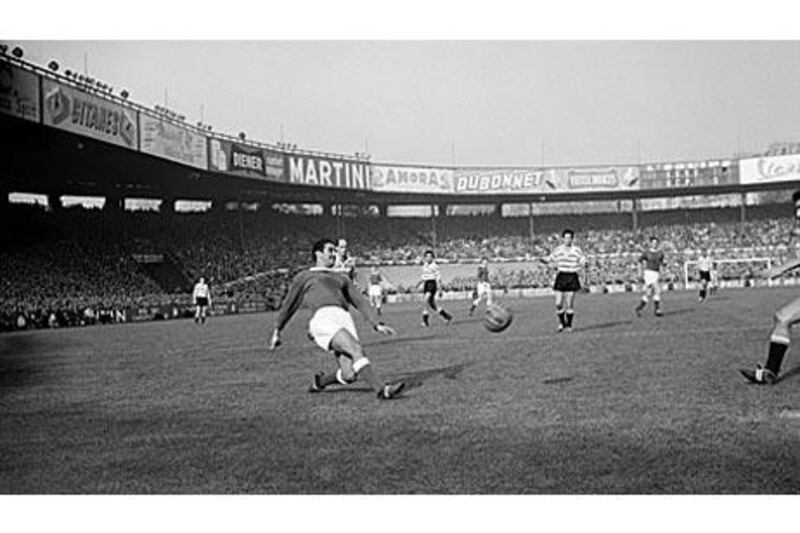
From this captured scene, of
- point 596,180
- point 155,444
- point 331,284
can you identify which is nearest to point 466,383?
point 331,284

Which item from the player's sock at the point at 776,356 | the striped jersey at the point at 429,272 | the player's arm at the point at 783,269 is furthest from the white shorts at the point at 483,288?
the player's sock at the point at 776,356

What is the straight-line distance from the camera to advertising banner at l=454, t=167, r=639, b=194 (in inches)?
Result: 720

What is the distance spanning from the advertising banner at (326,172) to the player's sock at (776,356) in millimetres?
6717

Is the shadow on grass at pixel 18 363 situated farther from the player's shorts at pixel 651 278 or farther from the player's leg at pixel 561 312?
the player's shorts at pixel 651 278

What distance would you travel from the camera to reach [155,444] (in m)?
5.25

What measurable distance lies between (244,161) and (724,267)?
1584 centimetres

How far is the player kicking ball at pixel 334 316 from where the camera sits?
242 inches

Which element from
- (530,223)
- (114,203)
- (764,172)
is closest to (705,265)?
(764,172)

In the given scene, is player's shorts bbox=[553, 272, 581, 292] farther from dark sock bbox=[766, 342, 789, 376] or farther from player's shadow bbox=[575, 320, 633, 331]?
dark sock bbox=[766, 342, 789, 376]

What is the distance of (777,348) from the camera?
20.5 feet

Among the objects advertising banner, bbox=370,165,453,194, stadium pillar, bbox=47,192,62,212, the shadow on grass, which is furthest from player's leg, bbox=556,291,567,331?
stadium pillar, bbox=47,192,62,212

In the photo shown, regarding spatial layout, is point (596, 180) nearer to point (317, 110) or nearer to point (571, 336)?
point (571, 336)

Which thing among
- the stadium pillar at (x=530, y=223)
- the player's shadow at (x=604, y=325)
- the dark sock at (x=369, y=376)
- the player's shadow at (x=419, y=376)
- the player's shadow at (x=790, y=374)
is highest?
the stadium pillar at (x=530, y=223)

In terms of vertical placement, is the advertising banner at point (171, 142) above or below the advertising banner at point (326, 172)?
above
